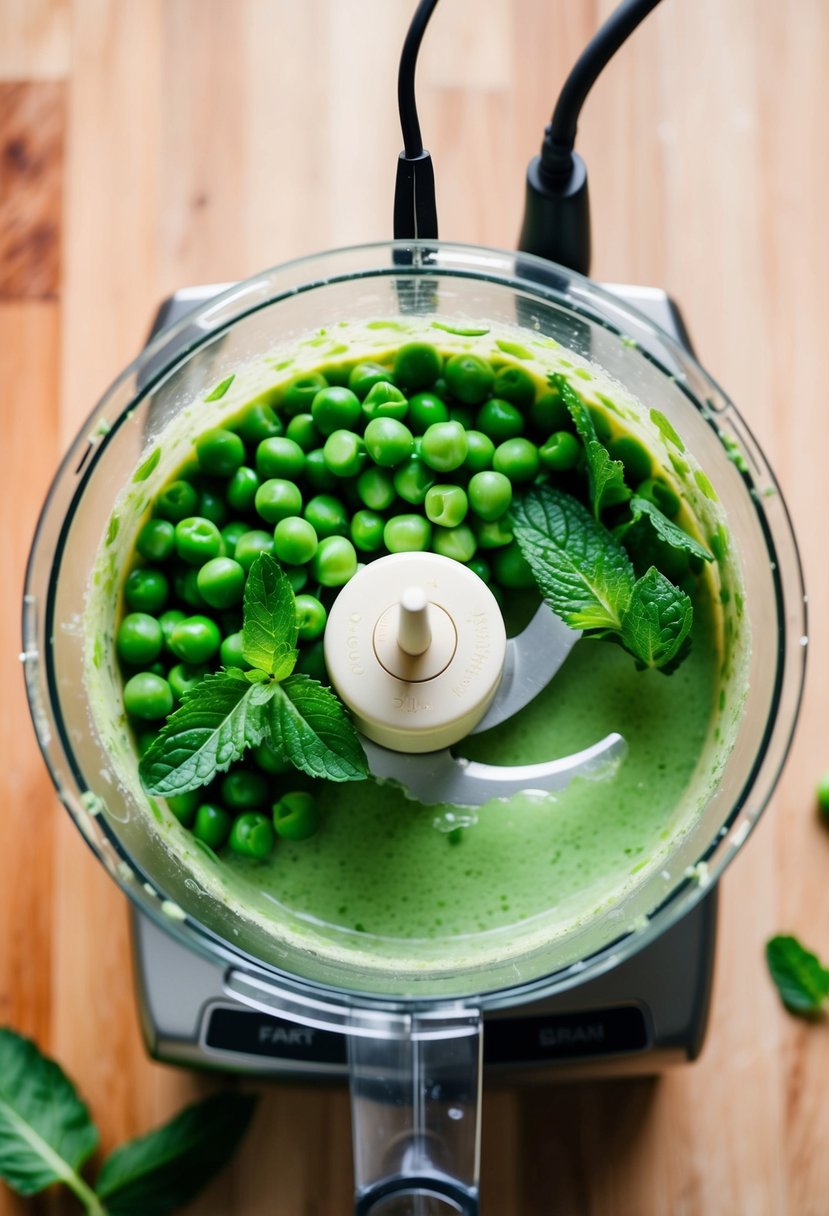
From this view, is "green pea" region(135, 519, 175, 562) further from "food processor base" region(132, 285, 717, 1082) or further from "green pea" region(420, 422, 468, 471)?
"food processor base" region(132, 285, 717, 1082)

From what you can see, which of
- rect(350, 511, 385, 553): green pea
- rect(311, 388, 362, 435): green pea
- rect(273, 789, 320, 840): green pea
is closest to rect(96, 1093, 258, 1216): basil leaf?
rect(273, 789, 320, 840): green pea

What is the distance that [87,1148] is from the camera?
1.36 metres

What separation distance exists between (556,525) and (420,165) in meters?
0.34

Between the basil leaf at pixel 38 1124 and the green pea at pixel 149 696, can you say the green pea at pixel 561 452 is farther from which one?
the basil leaf at pixel 38 1124

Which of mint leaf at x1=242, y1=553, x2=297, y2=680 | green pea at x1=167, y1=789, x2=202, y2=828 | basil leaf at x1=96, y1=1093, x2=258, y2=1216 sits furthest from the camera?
basil leaf at x1=96, y1=1093, x2=258, y2=1216

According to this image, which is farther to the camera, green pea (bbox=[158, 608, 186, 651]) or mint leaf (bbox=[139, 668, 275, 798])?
green pea (bbox=[158, 608, 186, 651])

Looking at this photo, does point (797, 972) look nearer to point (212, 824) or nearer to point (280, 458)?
point (212, 824)

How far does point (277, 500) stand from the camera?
112 cm

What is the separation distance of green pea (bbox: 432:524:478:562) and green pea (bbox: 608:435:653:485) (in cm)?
17

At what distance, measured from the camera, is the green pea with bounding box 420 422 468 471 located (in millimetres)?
1096

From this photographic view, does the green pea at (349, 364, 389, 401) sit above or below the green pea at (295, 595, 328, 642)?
above

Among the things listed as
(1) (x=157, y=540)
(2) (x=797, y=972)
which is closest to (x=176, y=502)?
(1) (x=157, y=540)

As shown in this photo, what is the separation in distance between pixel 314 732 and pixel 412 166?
0.51m

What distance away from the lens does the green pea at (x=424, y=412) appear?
1141 mm
